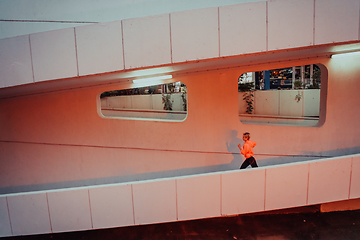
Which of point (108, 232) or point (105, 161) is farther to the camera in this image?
point (105, 161)

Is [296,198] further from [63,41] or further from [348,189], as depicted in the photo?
[63,41]

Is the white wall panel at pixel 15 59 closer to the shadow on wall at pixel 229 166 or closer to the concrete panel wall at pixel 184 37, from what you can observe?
the concrete panel wall at pixel 184 37

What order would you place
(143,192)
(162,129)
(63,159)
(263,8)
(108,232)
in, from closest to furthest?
(263,8) < (143,192) < (108,232) < (162,129) < (63,159)

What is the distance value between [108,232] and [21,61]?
4.78 m

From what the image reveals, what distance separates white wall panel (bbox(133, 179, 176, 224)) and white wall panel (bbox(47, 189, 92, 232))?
1192mm

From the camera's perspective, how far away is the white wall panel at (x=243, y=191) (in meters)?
5.05

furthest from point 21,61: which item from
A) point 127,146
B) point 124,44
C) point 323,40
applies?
point 323,40

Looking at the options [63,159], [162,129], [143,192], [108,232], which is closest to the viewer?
[143,192]

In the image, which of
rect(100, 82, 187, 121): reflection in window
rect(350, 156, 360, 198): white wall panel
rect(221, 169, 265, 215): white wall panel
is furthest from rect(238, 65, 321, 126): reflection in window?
rect(221, 169, 265, 215): white wall panel

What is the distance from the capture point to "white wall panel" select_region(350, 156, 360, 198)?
207 inches

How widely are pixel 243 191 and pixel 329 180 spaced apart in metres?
2.18

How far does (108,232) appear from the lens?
601 cm

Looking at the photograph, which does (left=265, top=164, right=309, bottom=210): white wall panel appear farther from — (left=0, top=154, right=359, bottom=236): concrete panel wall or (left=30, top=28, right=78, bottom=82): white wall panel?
(left=30, top=28, right=78, bottom=82): white wall panel

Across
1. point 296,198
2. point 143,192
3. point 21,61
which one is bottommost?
point 296,198
